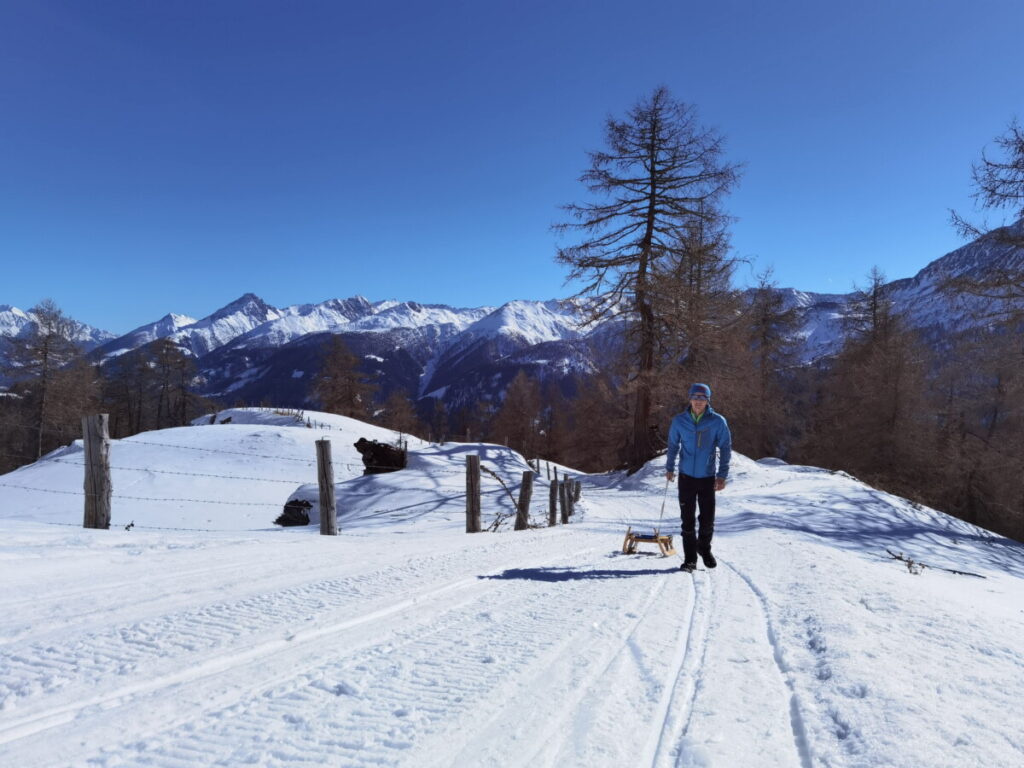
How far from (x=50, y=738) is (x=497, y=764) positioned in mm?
1607

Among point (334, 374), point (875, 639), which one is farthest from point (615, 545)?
point (334, 374)

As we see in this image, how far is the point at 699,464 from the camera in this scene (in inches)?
226

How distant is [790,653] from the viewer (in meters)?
3.03

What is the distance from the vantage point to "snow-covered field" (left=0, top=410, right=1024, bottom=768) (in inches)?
77.7

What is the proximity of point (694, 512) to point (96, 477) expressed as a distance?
7.50m

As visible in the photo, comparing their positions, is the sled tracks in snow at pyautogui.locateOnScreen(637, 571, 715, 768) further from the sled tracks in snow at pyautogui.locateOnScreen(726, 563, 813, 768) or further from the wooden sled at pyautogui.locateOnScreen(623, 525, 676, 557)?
the wooden sled at pyautogui.locateOnScreen(623, 525, 676, 557)

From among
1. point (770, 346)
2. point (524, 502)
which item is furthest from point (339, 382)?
point (524, 502)

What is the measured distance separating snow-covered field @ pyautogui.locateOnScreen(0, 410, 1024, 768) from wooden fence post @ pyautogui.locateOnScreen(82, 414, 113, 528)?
902mm

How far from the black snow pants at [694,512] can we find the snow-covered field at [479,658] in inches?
12.5

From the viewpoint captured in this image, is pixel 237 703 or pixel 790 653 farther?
pixel 790 653

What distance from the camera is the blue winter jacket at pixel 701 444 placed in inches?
222

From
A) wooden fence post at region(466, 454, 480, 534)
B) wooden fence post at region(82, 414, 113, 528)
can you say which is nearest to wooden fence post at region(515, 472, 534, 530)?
wooden fence post at region(466, 454, 480, 534)

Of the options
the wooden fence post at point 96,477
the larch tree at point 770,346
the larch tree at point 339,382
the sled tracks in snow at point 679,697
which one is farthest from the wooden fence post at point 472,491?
the larch tree at point 339,382

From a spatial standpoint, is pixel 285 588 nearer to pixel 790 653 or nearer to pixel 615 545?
pixel 790 653
